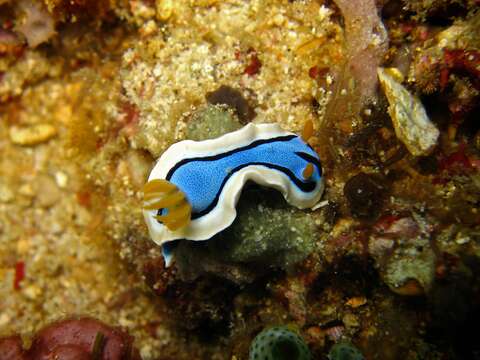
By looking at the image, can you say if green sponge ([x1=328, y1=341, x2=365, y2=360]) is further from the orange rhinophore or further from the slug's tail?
the orange rhinophore

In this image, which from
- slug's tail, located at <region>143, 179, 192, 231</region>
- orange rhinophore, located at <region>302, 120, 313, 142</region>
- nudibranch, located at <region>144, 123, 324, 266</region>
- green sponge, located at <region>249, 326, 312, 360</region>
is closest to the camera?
slug's tail, located at <region>143, 179, 192, 231</region>

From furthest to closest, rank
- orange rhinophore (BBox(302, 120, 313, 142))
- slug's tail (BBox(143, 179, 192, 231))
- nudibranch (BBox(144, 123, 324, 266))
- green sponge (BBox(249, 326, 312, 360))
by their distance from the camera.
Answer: orange rhinophore (BBox(302, 120, 313, 142)) → nudibranch (BBox(144, 123, 324, 266)) → green sponge (BBox(249, 326, 312, 360)) → slug's tail (BBox(143, 179, 192, 231))

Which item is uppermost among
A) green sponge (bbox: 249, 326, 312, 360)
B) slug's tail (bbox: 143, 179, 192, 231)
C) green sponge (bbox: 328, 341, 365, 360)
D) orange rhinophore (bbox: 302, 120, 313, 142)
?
orange rhinophore (bbox: 302, 120, 313, 142)

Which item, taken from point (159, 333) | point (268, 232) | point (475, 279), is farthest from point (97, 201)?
point (475, 279)

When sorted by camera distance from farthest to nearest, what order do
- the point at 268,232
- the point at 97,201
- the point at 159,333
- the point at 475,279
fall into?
1. the point at 97,201
2. the point at 159,333
3. the point at 268,232
4. the point at 475,279

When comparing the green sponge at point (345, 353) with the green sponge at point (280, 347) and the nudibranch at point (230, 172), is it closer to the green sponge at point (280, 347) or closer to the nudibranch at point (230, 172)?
the green sponge at point (280, 347)

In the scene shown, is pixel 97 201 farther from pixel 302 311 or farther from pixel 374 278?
pixel 374 278

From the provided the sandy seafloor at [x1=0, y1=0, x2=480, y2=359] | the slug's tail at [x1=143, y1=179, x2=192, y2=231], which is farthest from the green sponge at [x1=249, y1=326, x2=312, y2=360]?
the slug's tail at [x1=143, y1=179, x2=192, y2=231]

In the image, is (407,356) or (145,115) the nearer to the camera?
(407,356)
